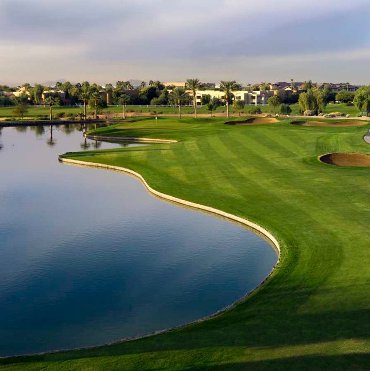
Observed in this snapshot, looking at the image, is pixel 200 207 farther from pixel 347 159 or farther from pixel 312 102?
pixel 312 102

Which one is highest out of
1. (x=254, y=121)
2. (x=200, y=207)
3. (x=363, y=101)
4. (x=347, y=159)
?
(x=363, y=101)

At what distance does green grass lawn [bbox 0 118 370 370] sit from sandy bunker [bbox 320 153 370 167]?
1.71 meters

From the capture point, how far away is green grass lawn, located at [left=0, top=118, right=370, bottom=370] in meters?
16.7

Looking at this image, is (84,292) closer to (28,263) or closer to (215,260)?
(28,263)

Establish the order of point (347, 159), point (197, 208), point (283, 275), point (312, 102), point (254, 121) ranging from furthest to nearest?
point (312, 102) → point (254, 121) → point (347, 159) → point (197, 208) → point (283, 275)

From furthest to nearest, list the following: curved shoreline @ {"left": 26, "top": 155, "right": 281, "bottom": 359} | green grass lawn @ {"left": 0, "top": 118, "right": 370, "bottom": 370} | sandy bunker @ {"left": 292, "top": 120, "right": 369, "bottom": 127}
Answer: sandy bunker @ {"left": 292, "top": 120, "right": 369, "bottom": 127} → curved shoreline @ {"left": 26, "top": 155, "right": 281, "bottom": 359} → green grass lawn @ {"left": 0, "top": 118, "right": 370, "bottom": 370}

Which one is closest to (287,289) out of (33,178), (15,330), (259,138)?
(15,330)

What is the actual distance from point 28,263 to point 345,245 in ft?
63.5

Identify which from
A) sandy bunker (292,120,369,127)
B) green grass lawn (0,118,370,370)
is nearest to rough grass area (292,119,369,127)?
sandy bunker (292,120,369,127)

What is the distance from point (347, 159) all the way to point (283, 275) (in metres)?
36.3

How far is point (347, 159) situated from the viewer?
58.5m

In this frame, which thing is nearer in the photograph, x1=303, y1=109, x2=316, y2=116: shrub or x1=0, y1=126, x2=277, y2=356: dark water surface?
x1=0, y1=126, x2=277, y2=356: dark water surface

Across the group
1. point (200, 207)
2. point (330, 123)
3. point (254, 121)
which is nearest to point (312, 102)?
point (254, 121)

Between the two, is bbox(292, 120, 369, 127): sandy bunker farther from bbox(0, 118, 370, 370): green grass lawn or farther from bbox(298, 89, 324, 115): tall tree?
bbox(298, 89, 324, 115): tall tree
